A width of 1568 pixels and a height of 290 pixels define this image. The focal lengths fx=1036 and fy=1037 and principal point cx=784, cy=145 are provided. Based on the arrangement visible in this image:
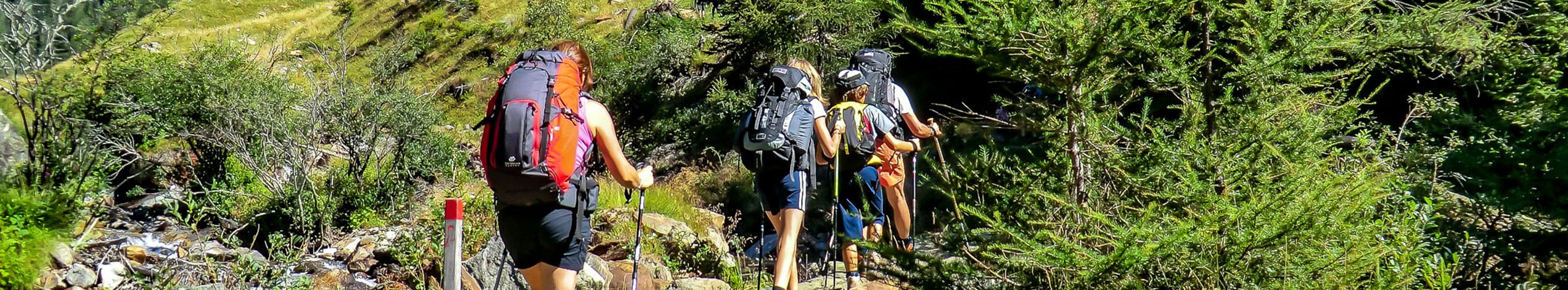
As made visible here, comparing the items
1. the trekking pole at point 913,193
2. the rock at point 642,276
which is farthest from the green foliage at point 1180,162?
the rock at point 642,276

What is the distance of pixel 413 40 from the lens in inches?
1421

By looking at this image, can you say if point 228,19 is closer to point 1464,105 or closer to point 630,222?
point 630,222

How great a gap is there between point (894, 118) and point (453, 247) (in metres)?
3.20

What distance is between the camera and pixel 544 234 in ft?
12.7

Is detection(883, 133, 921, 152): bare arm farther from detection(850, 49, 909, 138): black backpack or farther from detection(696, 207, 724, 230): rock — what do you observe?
detection(696, 207, 724, 230): rock

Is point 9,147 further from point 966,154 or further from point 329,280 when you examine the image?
point 966,154

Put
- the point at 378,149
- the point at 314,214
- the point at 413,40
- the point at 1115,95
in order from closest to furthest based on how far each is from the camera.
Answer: the point at 1115,95 < the point at 314,214 < the point at 378,149 < the point at 413,40

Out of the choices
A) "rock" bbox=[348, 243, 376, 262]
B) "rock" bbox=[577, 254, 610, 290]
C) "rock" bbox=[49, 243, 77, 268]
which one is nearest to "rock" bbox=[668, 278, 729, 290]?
"rock" bbox=[577, 254, 610, 290]

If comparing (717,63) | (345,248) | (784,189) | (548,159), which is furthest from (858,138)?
(717,63)

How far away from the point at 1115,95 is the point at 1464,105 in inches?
177

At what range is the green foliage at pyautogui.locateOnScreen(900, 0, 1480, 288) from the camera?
11.3 ft

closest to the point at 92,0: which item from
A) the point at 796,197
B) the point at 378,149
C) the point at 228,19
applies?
the point at 378,149

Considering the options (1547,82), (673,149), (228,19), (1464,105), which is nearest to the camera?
(1547,82)

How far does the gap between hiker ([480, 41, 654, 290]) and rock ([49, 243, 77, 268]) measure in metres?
6.06
